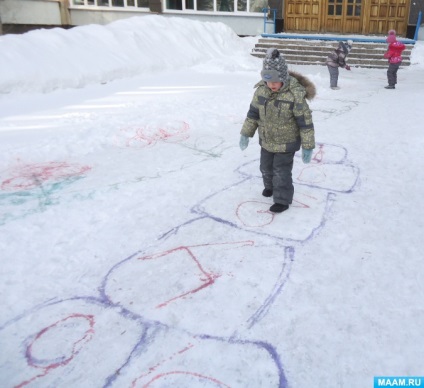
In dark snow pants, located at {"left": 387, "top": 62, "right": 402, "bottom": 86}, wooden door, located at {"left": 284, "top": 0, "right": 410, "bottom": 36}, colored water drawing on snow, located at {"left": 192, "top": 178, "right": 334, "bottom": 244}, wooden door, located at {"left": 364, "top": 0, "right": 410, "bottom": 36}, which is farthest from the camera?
wooden door, located at {"left": 284, "top": 0, "right": 410, "bottom": 36}

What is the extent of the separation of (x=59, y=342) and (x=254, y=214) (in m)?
1.92

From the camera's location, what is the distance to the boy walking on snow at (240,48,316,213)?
3.22m

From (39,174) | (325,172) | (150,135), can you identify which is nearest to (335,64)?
(150,135)

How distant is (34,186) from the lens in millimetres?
4051

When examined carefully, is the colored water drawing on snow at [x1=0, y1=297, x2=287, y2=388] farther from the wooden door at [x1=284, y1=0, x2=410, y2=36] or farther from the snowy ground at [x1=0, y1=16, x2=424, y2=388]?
the wooden door at [x1=284, y1=0, x2=410, y2=36]

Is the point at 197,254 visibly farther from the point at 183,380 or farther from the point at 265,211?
the point at 183,380

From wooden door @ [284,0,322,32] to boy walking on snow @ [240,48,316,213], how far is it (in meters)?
14.7

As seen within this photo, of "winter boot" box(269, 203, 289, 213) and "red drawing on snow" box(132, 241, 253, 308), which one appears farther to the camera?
"winter boot" box(269, 203, 289, 213)

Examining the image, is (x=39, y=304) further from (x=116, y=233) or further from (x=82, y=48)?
(x=82, y=48)

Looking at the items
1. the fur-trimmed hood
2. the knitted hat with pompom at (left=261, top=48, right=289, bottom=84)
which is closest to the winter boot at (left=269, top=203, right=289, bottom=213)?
the fur-trimmed hood

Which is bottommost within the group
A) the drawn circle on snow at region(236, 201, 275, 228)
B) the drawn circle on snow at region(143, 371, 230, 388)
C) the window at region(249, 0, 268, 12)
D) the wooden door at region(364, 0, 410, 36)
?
the drawn circle on snow at region(143, 371, 230, 388)

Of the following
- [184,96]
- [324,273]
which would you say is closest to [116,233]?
[324,273]

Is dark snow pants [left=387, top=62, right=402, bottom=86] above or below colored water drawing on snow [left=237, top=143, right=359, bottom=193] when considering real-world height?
above

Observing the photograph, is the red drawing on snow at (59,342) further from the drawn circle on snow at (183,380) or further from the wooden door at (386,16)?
the wooden door at (386,16)
